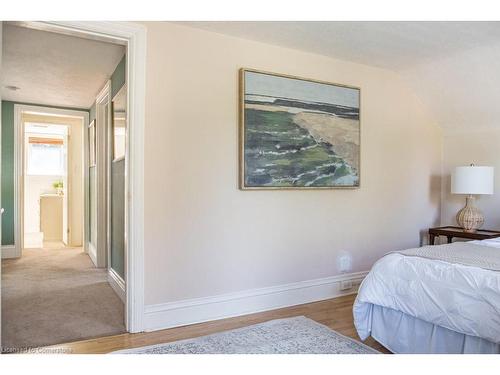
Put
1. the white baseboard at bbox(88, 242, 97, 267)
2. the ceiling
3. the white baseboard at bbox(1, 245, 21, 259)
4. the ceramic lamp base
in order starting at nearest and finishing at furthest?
1. the ceiling
2. the ceramic lamp base
3. the white baseboard at bbox(88, 242, 97, 267)
4. the white baseboard at bbox(1, 245, 21, 259)

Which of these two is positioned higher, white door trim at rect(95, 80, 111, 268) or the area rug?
white door trim at rect(95, 80, 111, 268)

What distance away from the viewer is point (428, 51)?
134 inches

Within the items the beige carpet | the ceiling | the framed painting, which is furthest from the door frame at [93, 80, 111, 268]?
the framed painting

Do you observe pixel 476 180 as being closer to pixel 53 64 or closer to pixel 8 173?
pixel 53 64

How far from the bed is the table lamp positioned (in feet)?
4.12

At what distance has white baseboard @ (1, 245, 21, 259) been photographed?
5.44m

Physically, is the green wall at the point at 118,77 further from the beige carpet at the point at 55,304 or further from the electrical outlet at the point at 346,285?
the electrical outlet at the point at 346,285

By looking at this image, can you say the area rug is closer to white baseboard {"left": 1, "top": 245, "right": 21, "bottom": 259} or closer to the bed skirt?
the bed skirt

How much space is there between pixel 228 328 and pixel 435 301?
1429mm

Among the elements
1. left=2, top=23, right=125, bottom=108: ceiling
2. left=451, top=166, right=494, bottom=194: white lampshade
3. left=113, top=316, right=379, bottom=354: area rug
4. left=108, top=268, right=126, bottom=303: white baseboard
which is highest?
left=2, top=23, right=125, bottom=108: ceiling

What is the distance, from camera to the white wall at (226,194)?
2809mm

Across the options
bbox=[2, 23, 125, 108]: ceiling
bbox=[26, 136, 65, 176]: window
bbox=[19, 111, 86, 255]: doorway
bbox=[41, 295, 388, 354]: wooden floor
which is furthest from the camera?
bbox=[26, 136, 65, 176]: window

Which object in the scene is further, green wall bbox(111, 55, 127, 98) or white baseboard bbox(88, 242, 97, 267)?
white baseboard bbox(88, 242, 97, 267)
